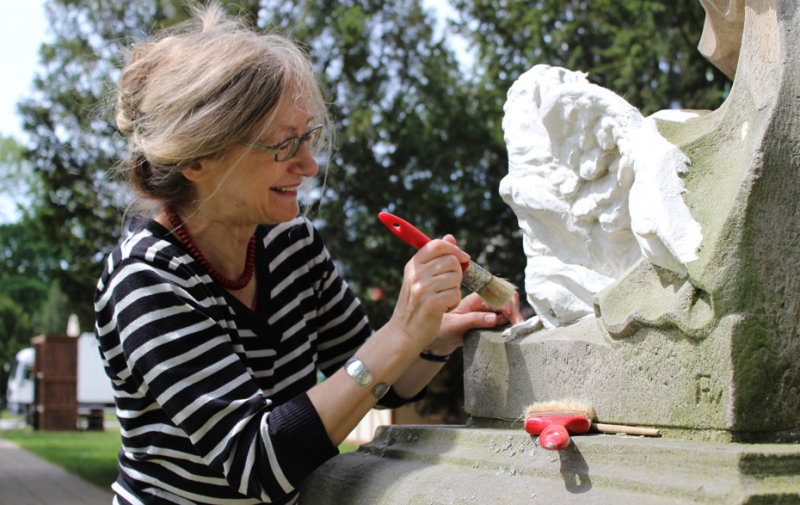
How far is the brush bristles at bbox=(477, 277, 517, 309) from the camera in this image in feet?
6.12

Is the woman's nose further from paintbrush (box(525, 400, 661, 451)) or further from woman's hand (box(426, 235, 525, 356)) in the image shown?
paintbrush (box(525, 400, 661, 451))

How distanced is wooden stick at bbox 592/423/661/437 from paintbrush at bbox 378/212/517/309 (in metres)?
0.48

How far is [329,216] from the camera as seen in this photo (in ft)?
26.9

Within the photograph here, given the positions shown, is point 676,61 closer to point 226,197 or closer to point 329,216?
point 329,216

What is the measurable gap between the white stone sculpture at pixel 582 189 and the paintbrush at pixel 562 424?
34 cm

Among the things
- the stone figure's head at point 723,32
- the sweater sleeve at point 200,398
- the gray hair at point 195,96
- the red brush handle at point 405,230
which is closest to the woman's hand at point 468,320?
the red brush handle at point 405,230

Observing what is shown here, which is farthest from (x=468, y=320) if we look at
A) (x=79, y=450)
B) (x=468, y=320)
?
(x=79, y=450)

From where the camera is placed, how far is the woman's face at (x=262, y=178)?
5.73ft

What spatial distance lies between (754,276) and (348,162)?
7.29 meters

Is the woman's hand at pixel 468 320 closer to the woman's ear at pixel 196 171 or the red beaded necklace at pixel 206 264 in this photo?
the red beaded necklace at pixel 206 264

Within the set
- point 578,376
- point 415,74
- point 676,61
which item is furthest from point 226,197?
point 415,74

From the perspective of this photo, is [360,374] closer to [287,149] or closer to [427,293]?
[427,293]

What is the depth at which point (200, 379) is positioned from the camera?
5.06ft

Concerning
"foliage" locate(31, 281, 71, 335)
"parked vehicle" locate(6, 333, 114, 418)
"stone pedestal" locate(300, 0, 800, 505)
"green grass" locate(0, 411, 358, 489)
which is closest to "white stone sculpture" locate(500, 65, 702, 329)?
"stone pedestal" locate(300, 0, 800, 505)
